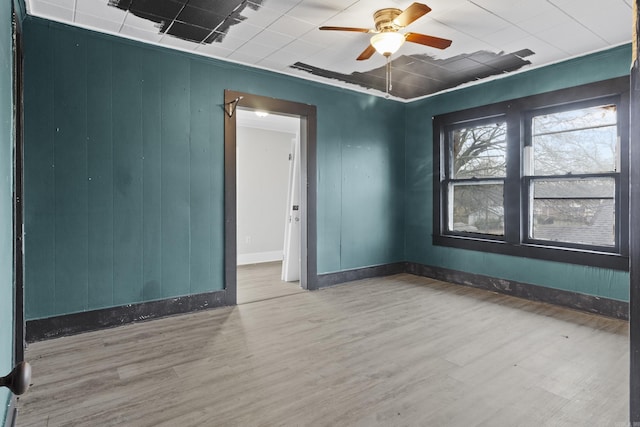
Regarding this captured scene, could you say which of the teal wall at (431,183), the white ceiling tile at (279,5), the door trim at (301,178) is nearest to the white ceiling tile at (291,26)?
the white ceiling tile at (279,5)

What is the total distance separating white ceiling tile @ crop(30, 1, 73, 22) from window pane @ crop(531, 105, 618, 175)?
4.85 metres

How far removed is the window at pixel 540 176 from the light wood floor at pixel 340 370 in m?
0.88

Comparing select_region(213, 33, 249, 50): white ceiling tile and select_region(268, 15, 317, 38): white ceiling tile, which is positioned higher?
select_region(213, 33, 249, 50): white ceiling tile

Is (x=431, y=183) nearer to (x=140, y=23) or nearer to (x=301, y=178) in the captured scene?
(x=301, y=178)

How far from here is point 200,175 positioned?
3.97 meters

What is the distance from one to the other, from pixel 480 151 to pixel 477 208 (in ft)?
2.52

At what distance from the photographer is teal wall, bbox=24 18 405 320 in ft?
10.4

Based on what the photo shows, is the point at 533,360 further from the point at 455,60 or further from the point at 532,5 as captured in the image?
the point at 455,60

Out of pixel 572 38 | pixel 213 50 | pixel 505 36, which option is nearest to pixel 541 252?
pixel 572 38

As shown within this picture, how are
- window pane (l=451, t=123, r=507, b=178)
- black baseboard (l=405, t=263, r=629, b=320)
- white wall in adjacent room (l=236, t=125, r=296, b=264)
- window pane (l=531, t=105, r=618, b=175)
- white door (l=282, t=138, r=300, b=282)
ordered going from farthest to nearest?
white wall in adjacent room (l=236, t=125, r=296, b=264) → white door (l=282, t=138, r=300, b=282) → window pane (l=451, t=123, r=507, b=178) → window pane (l=531, t=105, r=618, b=175) → black baseboard (l=405, t=263, r=629, b=320)

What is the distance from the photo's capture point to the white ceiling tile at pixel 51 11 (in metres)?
2.98

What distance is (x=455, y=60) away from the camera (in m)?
4.11

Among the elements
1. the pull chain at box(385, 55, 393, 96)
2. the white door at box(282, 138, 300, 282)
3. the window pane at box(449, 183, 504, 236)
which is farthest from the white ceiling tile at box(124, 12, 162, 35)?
the window pane at box(449, 183, 504, 236)

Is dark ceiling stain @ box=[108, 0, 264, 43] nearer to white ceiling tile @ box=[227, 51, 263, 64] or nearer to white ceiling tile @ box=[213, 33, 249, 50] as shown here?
white ceiling tile @ box=[213, 33, 249, 50]
